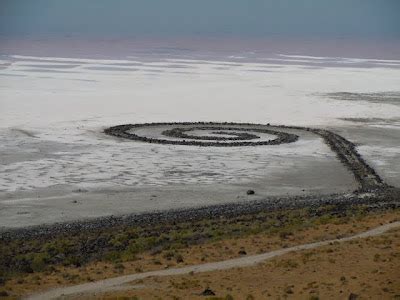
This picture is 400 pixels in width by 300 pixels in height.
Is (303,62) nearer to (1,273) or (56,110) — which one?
(56,110)

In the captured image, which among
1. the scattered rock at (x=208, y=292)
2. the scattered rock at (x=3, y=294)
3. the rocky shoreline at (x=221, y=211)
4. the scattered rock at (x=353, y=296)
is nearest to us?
the scattered rock at (x=353, y=296)

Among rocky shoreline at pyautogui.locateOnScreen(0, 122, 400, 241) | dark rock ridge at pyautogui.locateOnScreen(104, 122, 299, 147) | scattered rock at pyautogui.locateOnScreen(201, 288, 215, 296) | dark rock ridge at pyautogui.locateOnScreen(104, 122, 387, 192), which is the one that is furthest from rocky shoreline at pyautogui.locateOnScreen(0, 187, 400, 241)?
dark rock ridge at pyautogui.locateOnScreen(104, 122, 299, 147)

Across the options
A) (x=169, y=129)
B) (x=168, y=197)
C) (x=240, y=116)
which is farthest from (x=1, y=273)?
(x=240, y=116)

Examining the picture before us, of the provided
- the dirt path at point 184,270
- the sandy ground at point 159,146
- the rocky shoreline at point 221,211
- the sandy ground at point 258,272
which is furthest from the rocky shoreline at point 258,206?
the dirt path at point 184,270

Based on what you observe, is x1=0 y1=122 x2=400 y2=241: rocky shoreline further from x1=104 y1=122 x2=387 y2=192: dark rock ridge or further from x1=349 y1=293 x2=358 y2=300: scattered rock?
x1=349 y1=293 x2=358 y2=300: scattered rock

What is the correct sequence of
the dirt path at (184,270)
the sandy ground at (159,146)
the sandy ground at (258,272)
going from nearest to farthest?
the sandy ground at (258,272) < the dirt path at (184,270) < the sandy ground at (159,146)

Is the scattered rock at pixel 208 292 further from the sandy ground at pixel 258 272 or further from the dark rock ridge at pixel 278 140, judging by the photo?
the dark rock ridge at pixel 278 140

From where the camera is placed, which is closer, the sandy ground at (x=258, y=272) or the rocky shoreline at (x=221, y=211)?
the sandy ground at (x=258, y=272)
